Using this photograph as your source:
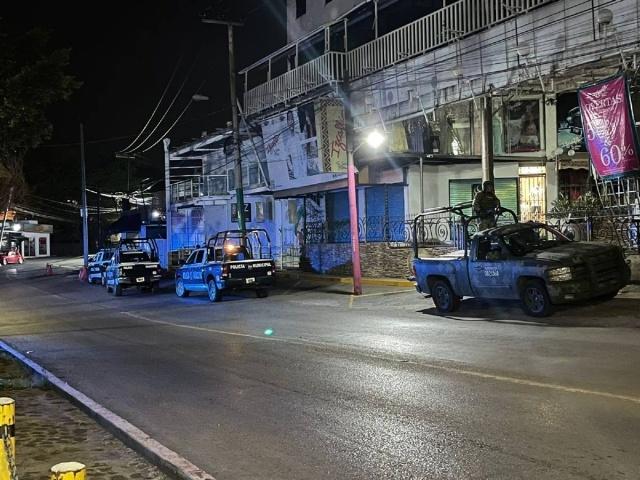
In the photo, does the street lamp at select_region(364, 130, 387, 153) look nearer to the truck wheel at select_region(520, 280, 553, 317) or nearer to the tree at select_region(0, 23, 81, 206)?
the truck wheel at select_region(520, 280, 553, 317)

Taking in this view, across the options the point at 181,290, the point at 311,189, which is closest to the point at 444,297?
the point at 181,290

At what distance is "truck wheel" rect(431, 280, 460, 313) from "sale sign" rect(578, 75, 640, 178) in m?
4.32

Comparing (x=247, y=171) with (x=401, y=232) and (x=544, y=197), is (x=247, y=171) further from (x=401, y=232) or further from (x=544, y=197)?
(x=544, y=197)

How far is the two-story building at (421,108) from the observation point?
691 inches

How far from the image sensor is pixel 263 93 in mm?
31328

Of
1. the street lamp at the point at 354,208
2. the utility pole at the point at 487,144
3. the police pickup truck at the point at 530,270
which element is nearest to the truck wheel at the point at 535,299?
the police pickup truck at the point at 530,270

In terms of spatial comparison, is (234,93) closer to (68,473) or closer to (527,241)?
(527,241)

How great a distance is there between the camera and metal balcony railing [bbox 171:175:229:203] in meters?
37.4

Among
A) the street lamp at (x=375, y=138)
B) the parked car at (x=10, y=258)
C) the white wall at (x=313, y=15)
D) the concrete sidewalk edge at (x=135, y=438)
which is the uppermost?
the white wall at (x=313, y=15)

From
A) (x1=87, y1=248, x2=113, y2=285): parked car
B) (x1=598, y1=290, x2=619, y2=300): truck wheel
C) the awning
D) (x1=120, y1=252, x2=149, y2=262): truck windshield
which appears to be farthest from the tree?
(x1=87, y1=248, x2=113, y2=285): parked car

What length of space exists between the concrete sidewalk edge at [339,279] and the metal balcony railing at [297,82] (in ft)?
23.7

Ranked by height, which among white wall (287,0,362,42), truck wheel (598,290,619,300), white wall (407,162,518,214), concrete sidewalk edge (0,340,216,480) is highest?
white wall (287,0,362,42)

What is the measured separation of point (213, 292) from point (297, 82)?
10.6 meters

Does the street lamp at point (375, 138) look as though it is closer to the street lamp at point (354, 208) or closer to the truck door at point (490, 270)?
the street lamp at point (354, 208)
